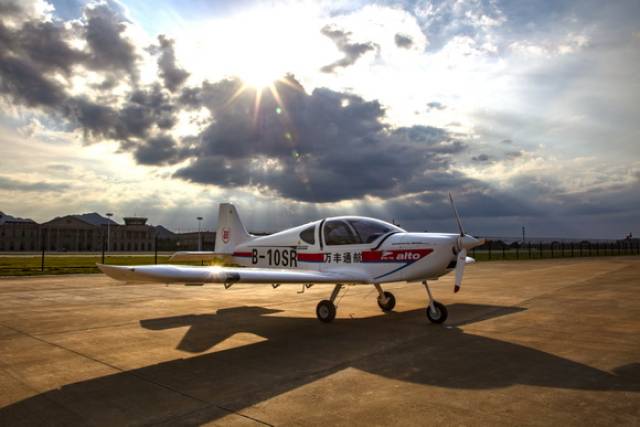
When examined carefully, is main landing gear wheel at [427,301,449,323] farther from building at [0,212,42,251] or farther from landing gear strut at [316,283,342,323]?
building at [0,212,42,251]

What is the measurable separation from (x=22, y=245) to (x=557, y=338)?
14372 centimetres

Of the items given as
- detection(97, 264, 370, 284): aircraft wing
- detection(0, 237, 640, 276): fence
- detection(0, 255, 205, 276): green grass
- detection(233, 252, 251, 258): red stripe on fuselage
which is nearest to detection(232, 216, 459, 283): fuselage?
detection(97, 264, 370, 284): aircraft wing

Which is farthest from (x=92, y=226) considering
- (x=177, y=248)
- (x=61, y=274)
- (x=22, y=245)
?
(x=61, y=274)

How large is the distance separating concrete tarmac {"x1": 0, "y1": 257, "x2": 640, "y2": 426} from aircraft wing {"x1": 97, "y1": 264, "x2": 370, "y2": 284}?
109 cm

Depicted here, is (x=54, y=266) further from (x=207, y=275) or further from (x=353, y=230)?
(x=207, y=275)

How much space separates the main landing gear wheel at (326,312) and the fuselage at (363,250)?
2.82ft

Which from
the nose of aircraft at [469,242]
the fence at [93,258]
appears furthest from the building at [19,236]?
the nose of aircraft at [469,242]

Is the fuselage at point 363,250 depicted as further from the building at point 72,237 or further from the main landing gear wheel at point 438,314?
the building at point 72,237

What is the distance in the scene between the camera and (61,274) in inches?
931

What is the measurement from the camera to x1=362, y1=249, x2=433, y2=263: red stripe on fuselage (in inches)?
363

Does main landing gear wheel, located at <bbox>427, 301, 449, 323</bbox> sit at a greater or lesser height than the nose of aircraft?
lesser

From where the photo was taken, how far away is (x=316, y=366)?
6133 mm

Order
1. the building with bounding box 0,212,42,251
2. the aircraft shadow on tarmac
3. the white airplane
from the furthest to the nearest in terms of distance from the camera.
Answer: the building with bounding box 0,212,42,251 < the white airplane < the aircraft shadow on tarmac

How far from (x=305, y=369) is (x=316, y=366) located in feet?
0.69
